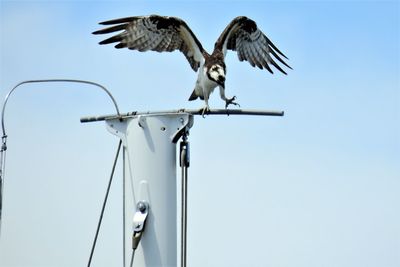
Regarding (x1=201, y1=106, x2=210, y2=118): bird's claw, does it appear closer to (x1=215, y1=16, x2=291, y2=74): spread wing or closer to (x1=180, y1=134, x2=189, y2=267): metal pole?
(x1=180, y1=134, x2=189, y2=267): metal pole

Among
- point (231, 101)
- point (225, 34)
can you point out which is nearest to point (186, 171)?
point (231, 101)

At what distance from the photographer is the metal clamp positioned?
4086 millimetres

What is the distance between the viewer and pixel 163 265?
4090mm

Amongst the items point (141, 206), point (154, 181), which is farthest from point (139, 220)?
point (154, 181)

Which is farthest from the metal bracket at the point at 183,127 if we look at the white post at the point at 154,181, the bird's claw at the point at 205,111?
the bird's claw at the point at 205,111

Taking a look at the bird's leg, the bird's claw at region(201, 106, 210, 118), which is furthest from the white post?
the bird's leg

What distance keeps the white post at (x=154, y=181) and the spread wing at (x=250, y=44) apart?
2855mm

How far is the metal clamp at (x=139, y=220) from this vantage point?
4.09 m

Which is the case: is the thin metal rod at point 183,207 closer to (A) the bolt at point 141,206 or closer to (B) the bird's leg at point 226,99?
(A) the bolt at point 141,206

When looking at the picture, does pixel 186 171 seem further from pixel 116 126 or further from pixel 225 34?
pixel 225 34

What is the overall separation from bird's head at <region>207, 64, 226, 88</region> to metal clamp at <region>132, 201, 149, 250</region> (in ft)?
7.62

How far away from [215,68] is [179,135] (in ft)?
7.40

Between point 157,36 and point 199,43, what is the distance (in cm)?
42

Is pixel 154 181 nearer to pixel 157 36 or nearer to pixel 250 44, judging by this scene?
pixel 157 36
